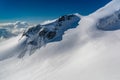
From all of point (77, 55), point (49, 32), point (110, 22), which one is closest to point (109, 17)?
point (110, 22)

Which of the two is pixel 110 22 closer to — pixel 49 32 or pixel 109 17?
pixel 109 17

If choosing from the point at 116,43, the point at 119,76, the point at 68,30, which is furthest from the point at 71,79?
the point at 68,30

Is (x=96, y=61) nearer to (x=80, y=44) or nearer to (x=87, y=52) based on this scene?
(x=87, y=52)

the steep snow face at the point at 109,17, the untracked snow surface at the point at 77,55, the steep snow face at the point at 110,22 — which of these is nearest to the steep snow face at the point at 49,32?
the untracked snow surface at the point at 77,55

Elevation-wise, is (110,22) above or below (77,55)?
above

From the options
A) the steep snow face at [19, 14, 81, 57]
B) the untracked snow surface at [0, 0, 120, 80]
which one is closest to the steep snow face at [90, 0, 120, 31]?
the untracked snow surface at [0, 0, 120, 80]

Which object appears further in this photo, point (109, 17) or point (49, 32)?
point (49, 32)
